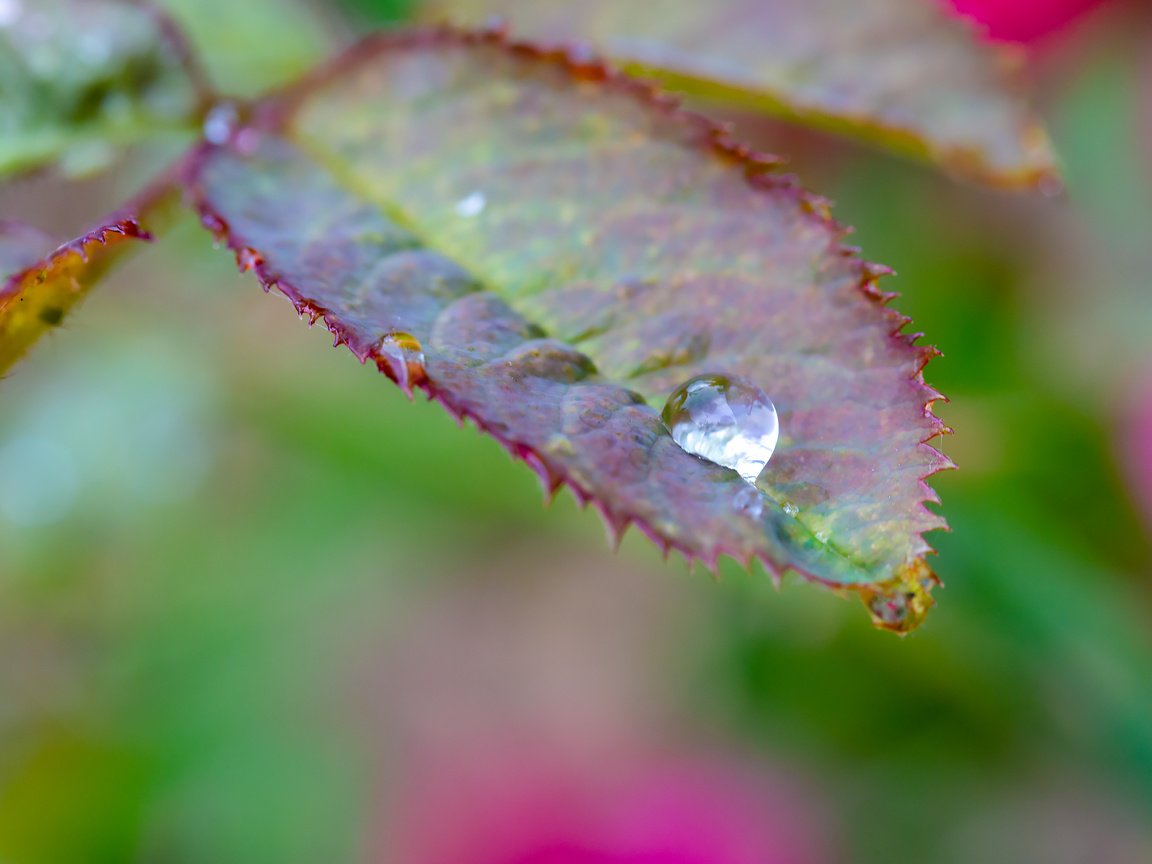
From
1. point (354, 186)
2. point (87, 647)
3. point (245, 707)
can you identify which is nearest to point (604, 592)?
point (245, 707)

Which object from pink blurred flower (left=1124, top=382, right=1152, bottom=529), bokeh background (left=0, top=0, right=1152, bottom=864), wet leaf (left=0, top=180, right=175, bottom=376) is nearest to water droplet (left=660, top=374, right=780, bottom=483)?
wet leaf (left=0, top=180, right=175, bottom=376)

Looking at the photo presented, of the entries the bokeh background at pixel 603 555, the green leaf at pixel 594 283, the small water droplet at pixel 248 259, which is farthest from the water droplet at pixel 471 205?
the bokeh background at pixel 603 555


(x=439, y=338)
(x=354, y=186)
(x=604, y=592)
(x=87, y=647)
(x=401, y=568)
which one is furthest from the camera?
(x=604, y=592)

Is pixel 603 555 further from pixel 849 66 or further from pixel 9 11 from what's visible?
pixel 9 11

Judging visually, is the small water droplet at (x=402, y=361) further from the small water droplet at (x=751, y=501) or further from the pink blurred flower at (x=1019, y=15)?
the pink blurred flower at (x=1019, y=15)

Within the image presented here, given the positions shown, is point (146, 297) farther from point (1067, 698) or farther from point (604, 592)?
point (1067, 698)

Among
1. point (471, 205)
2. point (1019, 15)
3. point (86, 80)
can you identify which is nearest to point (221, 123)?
point (86, 80)
